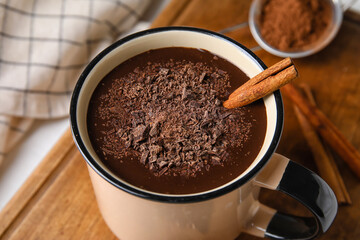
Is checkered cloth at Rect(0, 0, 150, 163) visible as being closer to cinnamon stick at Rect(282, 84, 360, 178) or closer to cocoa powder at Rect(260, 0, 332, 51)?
cocoa powder at Rect(260, 0, 332, 51)

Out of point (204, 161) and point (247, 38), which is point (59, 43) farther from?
point (204, 161)

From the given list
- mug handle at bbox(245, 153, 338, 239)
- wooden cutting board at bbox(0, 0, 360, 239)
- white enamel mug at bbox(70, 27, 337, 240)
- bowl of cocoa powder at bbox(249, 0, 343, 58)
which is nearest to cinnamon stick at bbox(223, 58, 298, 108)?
white enamel mug at bbox(70, 27, 337, 240)

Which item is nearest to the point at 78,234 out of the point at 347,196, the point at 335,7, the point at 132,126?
the point at 132,126

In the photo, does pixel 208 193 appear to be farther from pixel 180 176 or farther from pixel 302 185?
pixel 302 185

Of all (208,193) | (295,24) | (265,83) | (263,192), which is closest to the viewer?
(208,193)

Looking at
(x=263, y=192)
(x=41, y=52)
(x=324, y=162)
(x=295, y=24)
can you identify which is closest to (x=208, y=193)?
(x=263, y=192)

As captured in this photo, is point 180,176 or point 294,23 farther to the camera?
point 294,23

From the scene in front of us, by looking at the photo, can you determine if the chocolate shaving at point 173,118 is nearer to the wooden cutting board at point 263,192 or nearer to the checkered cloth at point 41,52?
the wooden cutting board at point 263,192
